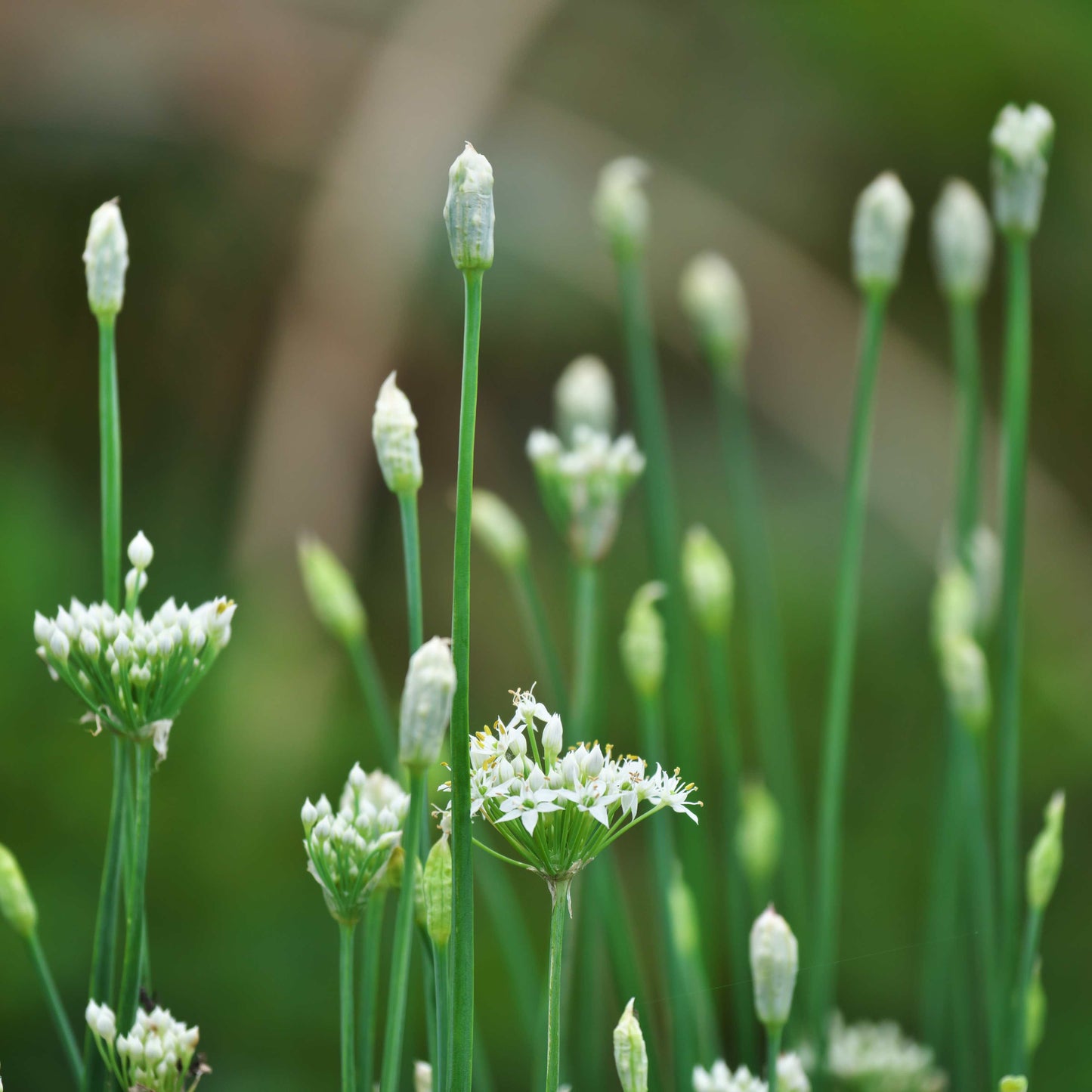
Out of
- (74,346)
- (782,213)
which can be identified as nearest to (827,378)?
(782,213)

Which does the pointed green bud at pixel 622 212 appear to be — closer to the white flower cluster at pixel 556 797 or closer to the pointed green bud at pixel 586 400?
the pointed green bud at pixel 586 400

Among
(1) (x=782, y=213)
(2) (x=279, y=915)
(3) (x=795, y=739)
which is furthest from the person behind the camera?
(1) (x=782, y=213)

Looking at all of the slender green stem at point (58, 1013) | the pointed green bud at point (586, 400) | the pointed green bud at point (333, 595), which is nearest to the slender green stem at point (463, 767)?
the slender green stem at point (58, 1013)

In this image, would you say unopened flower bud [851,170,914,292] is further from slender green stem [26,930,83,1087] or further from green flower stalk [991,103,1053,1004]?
slender green stem [26,930,83,1087]

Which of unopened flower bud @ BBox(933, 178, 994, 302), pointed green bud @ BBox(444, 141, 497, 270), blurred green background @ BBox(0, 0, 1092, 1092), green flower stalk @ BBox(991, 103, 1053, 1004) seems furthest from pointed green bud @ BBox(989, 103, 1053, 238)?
blurred green background @ BBox(0, 0, 1092, 1092)

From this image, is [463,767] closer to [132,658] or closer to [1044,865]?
[132,658]

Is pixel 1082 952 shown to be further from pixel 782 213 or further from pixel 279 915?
pixel 782 213
